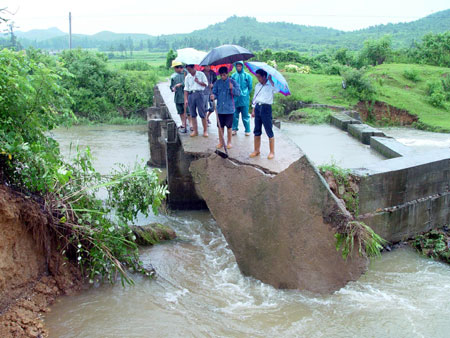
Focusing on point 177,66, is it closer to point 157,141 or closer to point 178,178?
point 178,178

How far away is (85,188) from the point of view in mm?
5645

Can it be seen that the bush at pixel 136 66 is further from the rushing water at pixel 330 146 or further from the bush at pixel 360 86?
the rushing water at pixel 330 146

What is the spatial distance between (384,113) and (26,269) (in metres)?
14.3

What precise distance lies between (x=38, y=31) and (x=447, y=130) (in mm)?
201519

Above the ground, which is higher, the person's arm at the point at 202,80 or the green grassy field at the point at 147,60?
the green grassy field at the point at 147,60

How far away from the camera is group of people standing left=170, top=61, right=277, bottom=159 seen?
239 inches

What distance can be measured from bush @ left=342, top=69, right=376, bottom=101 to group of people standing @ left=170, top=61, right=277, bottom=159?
10113mm

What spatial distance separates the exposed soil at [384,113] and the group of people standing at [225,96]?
9963mm

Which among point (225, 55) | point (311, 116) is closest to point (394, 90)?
point (311, 116)

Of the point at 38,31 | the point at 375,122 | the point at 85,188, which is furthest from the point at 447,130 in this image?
the point at 38,31

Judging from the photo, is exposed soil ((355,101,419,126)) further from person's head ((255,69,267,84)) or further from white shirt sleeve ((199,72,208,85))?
person's head ((255,69,267,84))

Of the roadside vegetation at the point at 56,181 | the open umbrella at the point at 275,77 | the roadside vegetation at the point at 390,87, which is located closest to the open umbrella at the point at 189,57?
the open umbrella at the point at 275,77

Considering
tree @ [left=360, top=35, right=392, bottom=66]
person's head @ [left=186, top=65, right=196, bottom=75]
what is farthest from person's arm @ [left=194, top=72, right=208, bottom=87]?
tree @ [left=360, top=35, right=392, bottom=66]

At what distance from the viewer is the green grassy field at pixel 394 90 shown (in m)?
16.0
